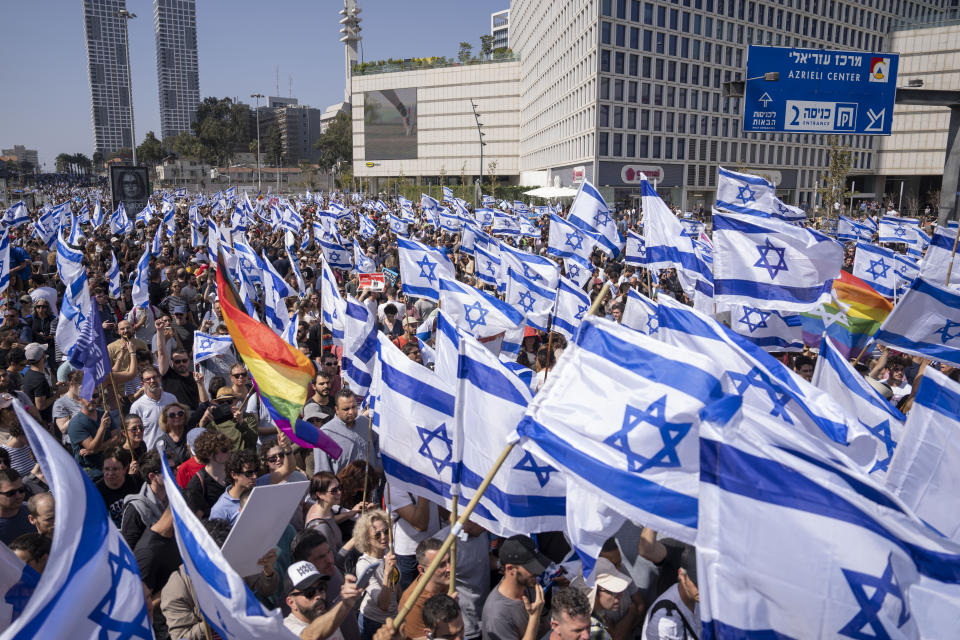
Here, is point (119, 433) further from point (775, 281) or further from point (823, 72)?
point (823, 72)

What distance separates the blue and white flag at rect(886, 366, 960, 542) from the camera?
381cm

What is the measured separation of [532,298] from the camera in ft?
33.9

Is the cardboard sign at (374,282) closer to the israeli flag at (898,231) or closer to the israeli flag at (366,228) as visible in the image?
the israeli flag at (366,228)

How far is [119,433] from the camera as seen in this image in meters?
6.80

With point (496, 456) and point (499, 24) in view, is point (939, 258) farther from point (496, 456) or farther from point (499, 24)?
point (499, 24)

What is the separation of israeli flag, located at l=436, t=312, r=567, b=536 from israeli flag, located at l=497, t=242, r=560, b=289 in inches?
224

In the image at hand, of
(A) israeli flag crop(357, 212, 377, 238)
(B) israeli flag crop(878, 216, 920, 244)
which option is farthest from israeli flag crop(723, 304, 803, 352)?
(A) israeli flag crop(357, 212, 377, 238)

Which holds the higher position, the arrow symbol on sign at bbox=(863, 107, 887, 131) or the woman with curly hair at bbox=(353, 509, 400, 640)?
the arrow symbol on sign at bbox=(863, 107, 887, 131)

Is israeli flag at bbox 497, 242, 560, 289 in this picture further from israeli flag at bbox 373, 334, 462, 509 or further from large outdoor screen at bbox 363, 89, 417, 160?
large outdoor screen at bbox 363, 89, 417, 160

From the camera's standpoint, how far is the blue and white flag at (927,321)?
704 centimetres

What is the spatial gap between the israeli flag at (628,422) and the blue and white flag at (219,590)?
1457 millimetres

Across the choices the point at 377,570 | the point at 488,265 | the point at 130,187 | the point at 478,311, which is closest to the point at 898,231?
the point at 488,265

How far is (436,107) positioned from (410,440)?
8852 centimetres

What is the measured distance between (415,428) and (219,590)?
6.94 feet
